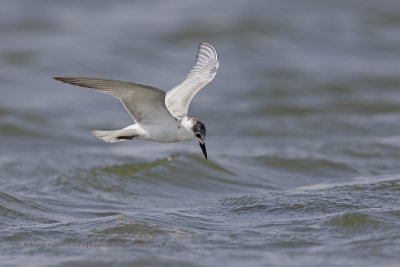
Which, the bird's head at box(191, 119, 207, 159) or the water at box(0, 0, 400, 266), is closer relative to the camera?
the water at box(0, 0, 400, 266)

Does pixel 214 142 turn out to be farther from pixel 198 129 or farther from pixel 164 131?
pixel 164 131

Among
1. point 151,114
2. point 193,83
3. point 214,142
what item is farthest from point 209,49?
point 214,142

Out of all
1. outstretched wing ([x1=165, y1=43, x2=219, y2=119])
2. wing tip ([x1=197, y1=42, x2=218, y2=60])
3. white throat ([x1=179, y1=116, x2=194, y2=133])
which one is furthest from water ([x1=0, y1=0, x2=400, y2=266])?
wing tip ([x1=197, y1=42, x2=218, y2=60])

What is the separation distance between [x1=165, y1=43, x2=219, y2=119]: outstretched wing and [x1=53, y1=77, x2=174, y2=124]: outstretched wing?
0.42m

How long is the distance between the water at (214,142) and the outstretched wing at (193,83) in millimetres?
1179

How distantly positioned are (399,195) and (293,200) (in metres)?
1.22

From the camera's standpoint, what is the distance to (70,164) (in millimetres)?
10359

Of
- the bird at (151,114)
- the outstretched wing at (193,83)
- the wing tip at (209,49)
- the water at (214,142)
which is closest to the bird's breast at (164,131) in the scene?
the bird at (151,114)

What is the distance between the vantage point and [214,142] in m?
12.1

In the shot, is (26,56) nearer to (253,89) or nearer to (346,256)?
(253,89)

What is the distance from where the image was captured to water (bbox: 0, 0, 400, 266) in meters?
6.59

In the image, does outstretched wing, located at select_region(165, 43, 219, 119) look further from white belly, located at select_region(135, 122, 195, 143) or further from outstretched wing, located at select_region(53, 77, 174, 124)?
outstretched wing, located at select_region(53, 77, 174, 124)

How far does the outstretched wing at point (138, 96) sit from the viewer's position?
6.06 meters

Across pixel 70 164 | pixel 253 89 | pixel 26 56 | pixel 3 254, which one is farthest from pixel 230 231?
pixel 26 56
